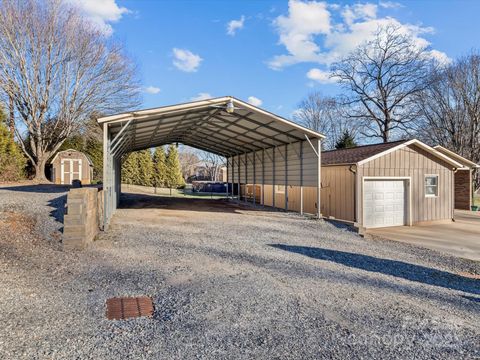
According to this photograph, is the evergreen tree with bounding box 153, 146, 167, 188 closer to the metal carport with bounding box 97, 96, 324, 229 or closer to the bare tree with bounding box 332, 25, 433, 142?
Answer: the metal carport with bounding box 97, 96, 324, 229

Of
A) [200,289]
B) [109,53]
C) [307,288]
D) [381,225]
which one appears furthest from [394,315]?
[109,53]

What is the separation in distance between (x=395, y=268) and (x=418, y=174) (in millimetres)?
8615

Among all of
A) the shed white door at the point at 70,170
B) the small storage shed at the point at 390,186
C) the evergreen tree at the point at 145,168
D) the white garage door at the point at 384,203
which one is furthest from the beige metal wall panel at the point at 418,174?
the evergreen tree at the point at 145,168

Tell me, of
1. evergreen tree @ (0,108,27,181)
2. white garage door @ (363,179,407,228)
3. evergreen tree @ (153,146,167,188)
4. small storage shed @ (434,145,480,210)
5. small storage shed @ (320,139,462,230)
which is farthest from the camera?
evergreen tree @ (153,146,167,188)

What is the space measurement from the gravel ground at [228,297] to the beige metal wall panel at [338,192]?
14.2ft

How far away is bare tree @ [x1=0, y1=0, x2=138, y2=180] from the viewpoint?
646 inches

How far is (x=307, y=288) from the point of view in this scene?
4.45m

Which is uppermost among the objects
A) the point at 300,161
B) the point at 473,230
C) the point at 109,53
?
the point at 109,53

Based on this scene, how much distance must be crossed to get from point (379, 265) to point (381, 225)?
6.75m

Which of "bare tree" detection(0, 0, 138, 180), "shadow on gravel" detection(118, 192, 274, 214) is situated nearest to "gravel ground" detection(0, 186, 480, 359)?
"shadow on gravel" detection(118, 192, 274, 214)

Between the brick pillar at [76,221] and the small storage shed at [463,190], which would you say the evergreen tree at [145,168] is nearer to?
the small storage shed at [463,190]

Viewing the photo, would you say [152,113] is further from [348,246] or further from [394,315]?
[394,315]

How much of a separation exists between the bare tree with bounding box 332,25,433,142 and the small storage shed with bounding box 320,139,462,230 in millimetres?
16837

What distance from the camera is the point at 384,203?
12.4 metres
